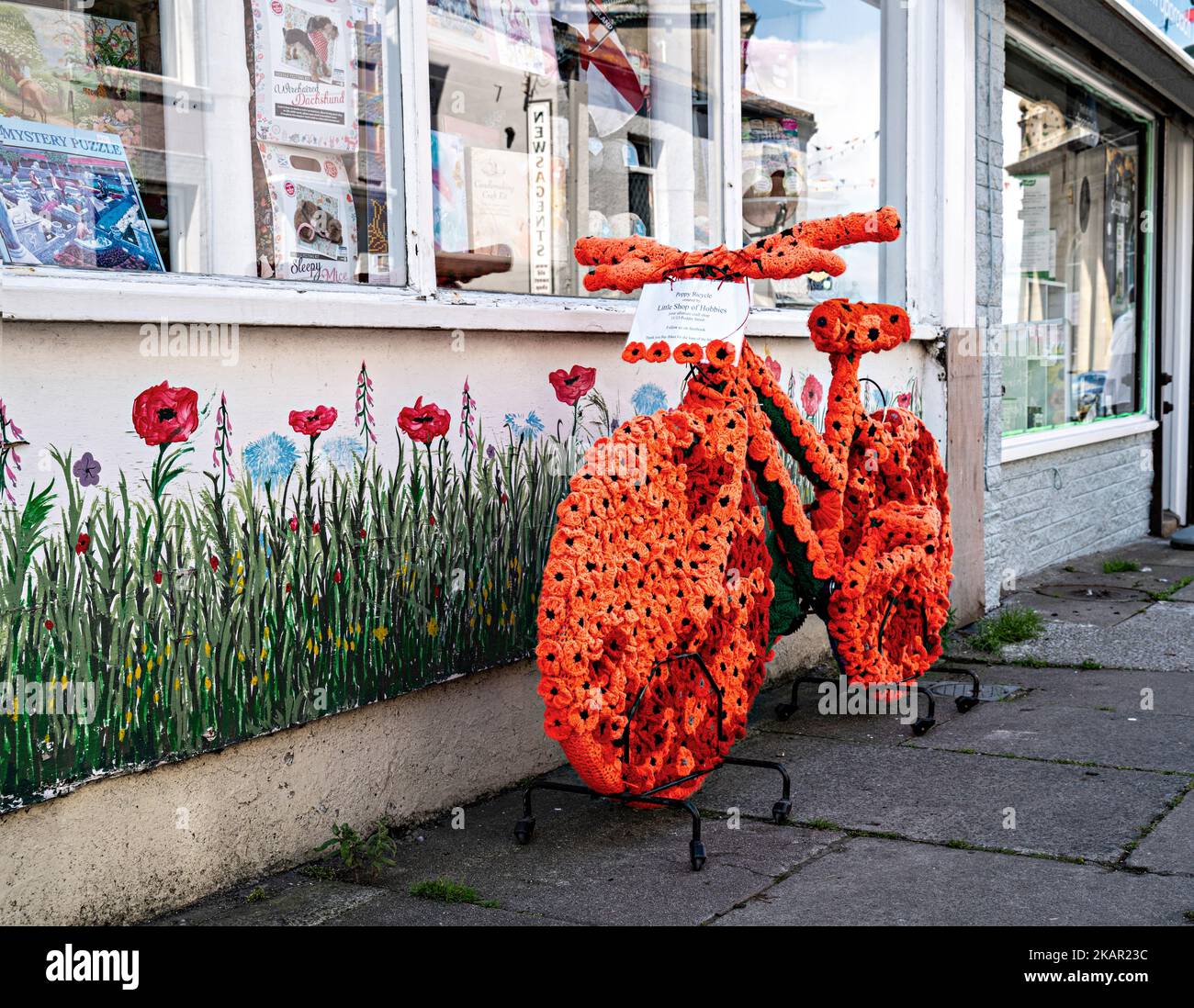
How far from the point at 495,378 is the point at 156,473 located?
1.24m

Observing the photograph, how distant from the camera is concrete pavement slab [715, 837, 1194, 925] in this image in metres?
3.03

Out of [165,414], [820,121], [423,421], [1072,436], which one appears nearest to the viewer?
[165,414]

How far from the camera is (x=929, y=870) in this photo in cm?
334

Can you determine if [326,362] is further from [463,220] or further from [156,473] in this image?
[463,220]

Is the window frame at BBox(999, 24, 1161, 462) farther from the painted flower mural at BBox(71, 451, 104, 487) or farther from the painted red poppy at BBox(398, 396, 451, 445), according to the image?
the painted flower mural at BBox(71, 451, 104, 487)

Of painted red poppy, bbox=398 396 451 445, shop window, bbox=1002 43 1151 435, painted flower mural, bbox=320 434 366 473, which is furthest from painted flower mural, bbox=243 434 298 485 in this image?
shop window, bbox=1002 43 1151 435

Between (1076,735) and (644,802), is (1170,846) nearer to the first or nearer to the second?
(1076,735)

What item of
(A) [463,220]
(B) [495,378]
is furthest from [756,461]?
(A) [463,220]

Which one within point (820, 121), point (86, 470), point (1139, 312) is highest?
point (820, 121)

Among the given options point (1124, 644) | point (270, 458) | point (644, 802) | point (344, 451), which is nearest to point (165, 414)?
point (270, 458)

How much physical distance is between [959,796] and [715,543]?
1.13 m

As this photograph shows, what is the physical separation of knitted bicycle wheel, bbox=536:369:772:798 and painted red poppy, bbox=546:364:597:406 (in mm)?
629

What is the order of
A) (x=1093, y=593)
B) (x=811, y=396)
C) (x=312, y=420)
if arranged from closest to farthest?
(x=312, y=420)
(x=811, y=396)
(x=1093, y=593)

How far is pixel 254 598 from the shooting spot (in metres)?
3.27
